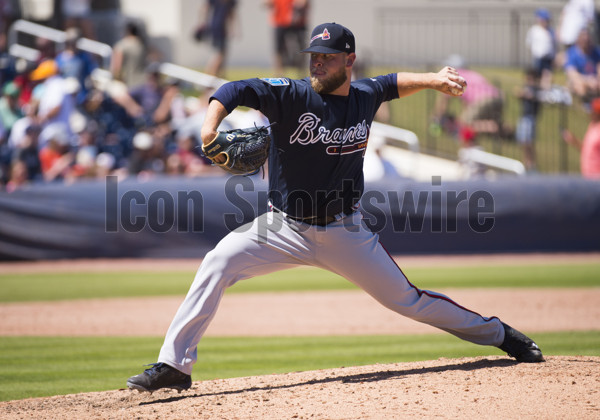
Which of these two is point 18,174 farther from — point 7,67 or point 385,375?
point 385,375

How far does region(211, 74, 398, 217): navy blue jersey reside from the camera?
4613mm

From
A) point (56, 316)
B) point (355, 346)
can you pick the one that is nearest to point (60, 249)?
point (56, 316)

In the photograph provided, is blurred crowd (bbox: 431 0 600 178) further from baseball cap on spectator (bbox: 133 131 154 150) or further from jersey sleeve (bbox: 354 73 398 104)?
jersey sleeve (bbox: 354 73 398 104)

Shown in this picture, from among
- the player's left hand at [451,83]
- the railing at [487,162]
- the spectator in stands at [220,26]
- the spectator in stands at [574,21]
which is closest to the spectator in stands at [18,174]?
the spectator in stands at [220,26]

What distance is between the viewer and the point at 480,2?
21312 mm

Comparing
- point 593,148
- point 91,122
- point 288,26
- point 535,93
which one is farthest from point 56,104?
point 593,148

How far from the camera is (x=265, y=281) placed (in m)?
11.5

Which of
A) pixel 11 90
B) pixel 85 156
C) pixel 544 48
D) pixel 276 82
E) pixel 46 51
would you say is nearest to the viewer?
pixel 276 82

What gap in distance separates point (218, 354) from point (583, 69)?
38.0 feet

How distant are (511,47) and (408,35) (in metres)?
2.88

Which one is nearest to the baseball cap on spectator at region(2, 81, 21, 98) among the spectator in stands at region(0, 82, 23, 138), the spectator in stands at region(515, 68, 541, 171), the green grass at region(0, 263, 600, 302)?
the spectator in stands at region(0, 82, 23, 138)

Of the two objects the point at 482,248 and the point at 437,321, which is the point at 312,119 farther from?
the point at 482,248

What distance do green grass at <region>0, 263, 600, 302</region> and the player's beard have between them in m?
5.72

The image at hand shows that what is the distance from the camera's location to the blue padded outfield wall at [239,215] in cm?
1188
